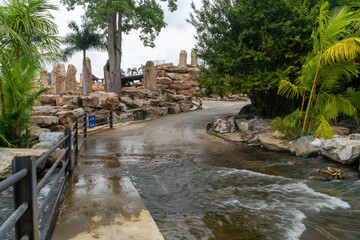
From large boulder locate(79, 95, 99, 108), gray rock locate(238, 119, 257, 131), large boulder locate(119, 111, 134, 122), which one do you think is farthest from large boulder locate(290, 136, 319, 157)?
large boulder locate(79, 95, 99, 108)

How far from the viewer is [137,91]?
22688 mm

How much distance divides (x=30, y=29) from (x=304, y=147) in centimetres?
877

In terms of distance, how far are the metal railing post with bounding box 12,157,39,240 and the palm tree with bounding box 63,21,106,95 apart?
33894mm

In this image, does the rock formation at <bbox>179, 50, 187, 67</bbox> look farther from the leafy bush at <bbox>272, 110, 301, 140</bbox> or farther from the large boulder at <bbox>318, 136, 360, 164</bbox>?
the large boulder at <bbox>318, 136, 360, 164</bbox>

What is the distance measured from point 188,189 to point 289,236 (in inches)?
82.1

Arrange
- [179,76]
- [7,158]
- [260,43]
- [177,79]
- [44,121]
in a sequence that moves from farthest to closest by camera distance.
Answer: [179,76] → [177,79] → [44,121] → [260,43] → [7,158]

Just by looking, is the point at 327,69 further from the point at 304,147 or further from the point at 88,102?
the point at 88,102

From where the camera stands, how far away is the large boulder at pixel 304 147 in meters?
7.64

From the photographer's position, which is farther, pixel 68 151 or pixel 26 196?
pixel 68 151

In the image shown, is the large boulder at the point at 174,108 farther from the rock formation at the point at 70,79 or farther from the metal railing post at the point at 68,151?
the rock formation at the point at 70,79

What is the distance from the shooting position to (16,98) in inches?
256

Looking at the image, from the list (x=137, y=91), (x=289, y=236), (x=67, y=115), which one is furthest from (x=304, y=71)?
(x=137, y=91)

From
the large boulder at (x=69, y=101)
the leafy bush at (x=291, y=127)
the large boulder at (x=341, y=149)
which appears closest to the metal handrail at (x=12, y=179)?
the large boulder at (x=341, y=149)

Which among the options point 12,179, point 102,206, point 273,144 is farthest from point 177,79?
point 12,179
